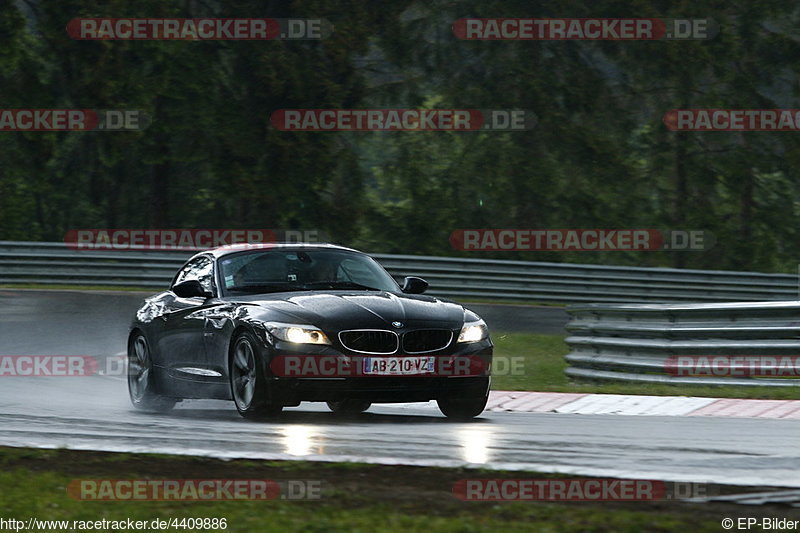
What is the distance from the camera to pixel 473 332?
10672 mm

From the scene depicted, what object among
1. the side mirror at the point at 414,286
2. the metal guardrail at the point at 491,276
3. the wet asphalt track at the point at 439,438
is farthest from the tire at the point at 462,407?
the metal guardrail at the point at 491,276

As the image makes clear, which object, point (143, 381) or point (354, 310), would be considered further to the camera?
point (143, 381)

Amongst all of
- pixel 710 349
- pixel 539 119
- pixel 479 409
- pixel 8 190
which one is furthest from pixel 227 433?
pixel 8 190

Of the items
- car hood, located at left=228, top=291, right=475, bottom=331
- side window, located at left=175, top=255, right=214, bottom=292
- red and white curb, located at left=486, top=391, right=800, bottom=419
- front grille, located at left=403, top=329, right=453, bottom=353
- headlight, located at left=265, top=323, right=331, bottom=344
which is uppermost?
side window, located at left=175, top=255, right=214, bottom=292

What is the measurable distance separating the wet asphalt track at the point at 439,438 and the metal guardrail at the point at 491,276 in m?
11.4

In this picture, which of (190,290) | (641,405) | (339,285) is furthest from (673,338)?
(190,290)

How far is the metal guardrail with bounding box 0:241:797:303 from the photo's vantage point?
2492 cm

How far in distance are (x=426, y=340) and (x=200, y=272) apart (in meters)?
2.60

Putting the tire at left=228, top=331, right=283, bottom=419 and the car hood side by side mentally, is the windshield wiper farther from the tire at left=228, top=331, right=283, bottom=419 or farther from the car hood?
the tire at left=228, top=331, right=283, bottom=419

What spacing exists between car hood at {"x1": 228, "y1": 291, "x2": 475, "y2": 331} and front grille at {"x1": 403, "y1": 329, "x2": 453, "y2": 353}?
5 centimetres

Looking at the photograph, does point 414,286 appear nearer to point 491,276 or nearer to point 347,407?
point 347,407

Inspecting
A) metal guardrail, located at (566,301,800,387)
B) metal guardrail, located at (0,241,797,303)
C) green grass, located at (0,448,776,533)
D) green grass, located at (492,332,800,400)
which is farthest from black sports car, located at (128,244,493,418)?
metal guardrail, located at (0,241,797,303)

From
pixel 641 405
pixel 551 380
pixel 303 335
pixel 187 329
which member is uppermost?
pixel 303 335

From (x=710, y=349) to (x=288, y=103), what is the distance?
20.5 meters
